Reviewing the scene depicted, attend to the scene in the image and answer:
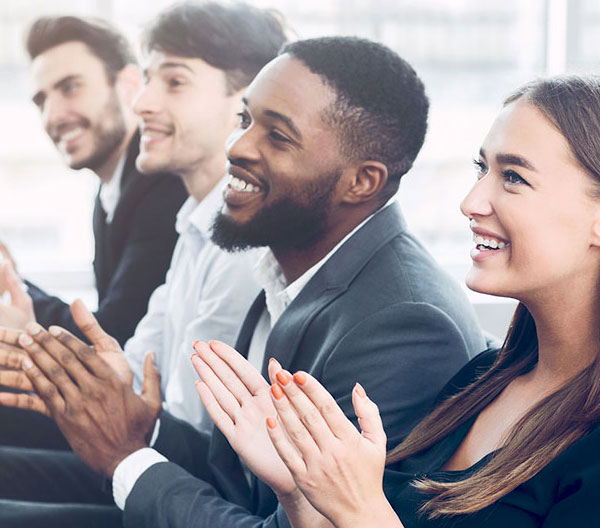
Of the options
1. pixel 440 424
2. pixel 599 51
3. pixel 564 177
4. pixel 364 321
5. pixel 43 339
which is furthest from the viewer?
pixel 599 51

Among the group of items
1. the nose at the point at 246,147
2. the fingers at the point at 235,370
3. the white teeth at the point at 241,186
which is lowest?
the fingers at the point at 235,370

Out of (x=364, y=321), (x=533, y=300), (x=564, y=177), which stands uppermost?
(x=564, y=177)

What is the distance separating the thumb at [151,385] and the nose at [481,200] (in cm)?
72

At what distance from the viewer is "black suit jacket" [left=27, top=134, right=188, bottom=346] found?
2.18 m

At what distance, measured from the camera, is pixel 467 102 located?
3299 mm

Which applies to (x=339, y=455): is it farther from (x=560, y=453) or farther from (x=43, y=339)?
(x=43, y=339)

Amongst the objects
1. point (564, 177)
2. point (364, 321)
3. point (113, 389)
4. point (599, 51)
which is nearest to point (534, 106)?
point (564, 177)

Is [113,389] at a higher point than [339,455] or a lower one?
lower

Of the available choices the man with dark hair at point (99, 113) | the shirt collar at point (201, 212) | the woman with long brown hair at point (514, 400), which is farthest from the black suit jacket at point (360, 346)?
the man with dark hair at point (99, 113)

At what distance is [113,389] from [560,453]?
764 millimetres

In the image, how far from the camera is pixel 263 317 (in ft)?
5.29

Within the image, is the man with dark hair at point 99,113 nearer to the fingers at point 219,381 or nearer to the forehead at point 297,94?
the forehead at point 297,94

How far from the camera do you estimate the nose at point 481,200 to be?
1094mm

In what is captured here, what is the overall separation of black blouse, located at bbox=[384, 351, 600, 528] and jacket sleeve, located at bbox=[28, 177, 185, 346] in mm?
1164
